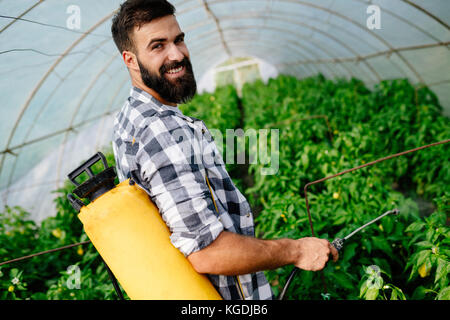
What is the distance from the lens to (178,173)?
0.94 metres

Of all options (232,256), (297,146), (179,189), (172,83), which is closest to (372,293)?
(232,256)

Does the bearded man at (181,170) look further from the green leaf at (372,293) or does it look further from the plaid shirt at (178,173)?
the green leaf at (372,293)

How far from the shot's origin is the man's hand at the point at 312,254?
3.71 ft

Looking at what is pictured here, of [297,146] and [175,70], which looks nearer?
[175,70]

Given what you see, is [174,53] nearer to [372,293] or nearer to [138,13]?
[138,13]

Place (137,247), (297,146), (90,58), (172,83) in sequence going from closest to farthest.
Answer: (137,247), (172,83), (297,146), (90,58)

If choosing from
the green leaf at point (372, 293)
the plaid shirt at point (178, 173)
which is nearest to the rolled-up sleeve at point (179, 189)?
the plaid shirt at point (178, 173)

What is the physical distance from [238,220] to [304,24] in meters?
7.95

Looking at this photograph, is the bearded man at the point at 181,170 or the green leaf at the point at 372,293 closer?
the bearded man at the point at 181,170

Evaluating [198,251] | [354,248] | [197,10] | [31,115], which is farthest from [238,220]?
[197,10]

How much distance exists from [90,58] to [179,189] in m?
4.81

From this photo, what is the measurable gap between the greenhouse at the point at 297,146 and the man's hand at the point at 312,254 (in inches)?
11.7

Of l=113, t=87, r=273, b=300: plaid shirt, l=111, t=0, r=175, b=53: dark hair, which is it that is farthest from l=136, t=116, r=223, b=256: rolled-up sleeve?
l=111, t=0, r=175, b=53: dark hair
